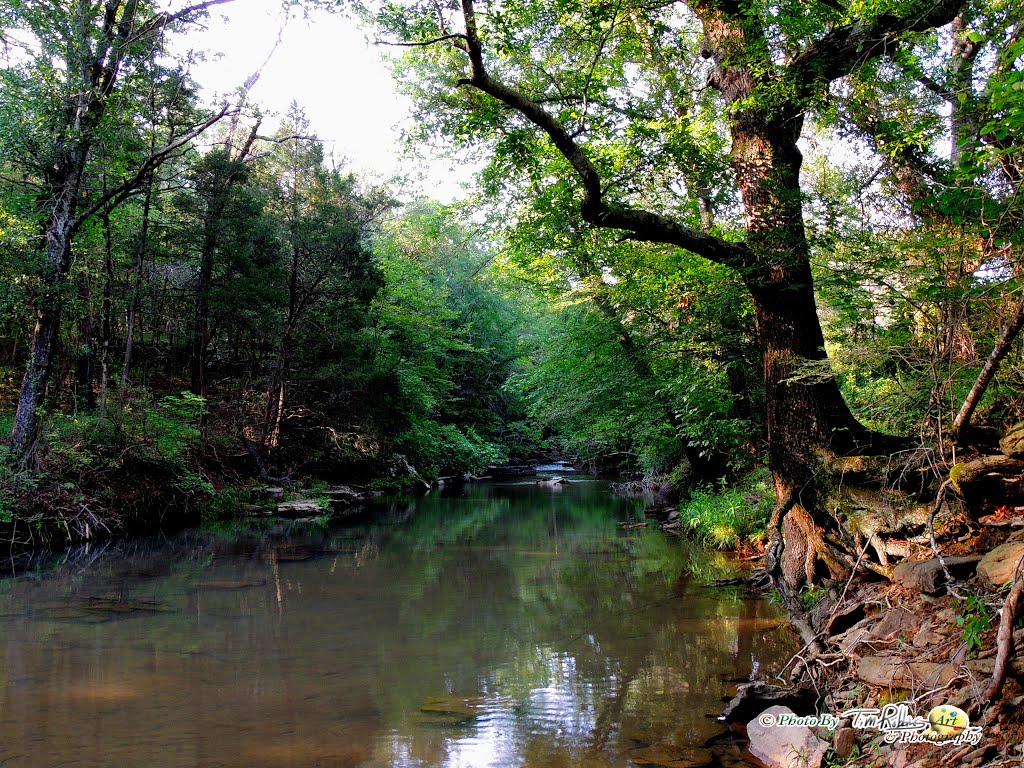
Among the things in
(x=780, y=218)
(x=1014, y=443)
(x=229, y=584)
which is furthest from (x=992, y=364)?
(x=229, y=584)

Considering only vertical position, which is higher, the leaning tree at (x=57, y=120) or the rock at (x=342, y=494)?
the leaning tree at (x=57, y=120)

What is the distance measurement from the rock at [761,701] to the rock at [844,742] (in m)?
0.74

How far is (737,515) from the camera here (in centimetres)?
1062

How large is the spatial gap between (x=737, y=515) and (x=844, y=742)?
7.28 metres

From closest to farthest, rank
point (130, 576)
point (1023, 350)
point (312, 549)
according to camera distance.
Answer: point (1023, 350), point (130, 576), point (312, 549)

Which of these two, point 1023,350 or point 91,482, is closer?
point 1023,350

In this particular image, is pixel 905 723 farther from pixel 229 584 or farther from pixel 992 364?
pixel 229 584

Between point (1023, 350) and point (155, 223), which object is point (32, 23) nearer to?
point (155, 223)

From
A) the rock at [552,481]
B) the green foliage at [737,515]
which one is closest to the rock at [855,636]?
the green foliage at [737,515]

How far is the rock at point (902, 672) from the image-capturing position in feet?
11.6

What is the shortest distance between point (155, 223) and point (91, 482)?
8.75m

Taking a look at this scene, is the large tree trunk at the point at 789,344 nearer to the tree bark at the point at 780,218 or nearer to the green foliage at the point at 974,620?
the tree bark at the point at 780,218

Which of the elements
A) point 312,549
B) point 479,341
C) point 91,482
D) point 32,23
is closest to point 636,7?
point 312,549

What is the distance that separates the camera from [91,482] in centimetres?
1242
